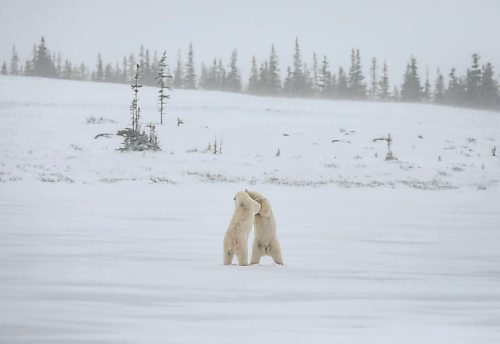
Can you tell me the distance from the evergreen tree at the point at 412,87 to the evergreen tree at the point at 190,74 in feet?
86.1

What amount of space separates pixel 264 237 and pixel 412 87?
186ft

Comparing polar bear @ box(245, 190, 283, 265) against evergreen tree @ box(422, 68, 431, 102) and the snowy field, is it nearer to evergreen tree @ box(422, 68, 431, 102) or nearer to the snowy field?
the snowy field

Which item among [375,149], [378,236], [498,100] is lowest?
[378,236]

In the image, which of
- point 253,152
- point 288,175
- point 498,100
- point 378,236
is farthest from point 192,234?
point 498,100

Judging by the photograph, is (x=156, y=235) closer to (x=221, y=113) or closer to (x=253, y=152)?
(x=253, y=152)

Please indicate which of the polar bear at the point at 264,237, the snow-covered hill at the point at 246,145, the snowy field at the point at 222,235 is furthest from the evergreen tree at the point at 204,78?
the polar bear at the point at 264,237

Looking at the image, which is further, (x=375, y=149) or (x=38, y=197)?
(x=375, y=149)

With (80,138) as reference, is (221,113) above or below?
above

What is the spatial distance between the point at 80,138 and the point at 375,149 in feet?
42.1

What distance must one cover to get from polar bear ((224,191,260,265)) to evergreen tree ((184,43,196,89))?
60576 mm

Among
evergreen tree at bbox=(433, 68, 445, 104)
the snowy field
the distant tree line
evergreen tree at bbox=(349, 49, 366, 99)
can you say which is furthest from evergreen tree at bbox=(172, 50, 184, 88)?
the snowy field

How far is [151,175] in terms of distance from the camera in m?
15.5

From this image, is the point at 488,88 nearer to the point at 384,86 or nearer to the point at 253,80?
the point at 384,86

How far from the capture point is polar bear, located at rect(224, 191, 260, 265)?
13.8 feet
